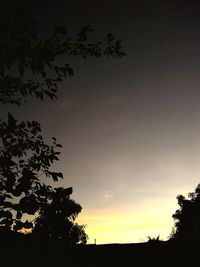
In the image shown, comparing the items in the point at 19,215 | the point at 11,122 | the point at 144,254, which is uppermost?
the point at 11,122

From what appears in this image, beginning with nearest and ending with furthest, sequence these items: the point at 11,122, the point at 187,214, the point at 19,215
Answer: the point at 19,215, the point at 11,122, the point at 187,214

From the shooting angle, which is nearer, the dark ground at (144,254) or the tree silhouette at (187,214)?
the dark ground at (144,254)

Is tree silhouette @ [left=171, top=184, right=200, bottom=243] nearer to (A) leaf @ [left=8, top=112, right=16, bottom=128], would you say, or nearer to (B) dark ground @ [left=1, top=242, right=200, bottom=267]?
(B) dark ground @ [left=1, top=242, right=200, bottom=267]

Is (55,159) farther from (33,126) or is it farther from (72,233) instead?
(72,233)

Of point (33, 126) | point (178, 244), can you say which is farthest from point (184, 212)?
point (33, 126)

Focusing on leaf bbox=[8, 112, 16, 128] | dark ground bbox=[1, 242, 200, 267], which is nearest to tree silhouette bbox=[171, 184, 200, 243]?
dark ground bbox=[1, 242, 200, 267]

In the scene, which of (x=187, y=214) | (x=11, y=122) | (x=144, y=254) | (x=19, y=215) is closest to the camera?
(x=19, y=215)

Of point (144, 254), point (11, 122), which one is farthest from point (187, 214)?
point (11, 122)

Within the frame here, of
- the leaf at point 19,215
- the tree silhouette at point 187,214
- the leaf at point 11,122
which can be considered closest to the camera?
the leaf at point 19,215

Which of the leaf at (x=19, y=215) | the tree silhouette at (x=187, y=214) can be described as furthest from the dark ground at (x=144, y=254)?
the tree silhouette at (x=187, y=214)

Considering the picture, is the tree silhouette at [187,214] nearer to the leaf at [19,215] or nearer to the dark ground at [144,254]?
the dark ground at [144,254]

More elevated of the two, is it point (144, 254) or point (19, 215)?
point (144, 254)

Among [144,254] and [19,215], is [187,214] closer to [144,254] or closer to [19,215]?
[144,254]

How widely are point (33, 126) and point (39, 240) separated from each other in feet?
5.01
